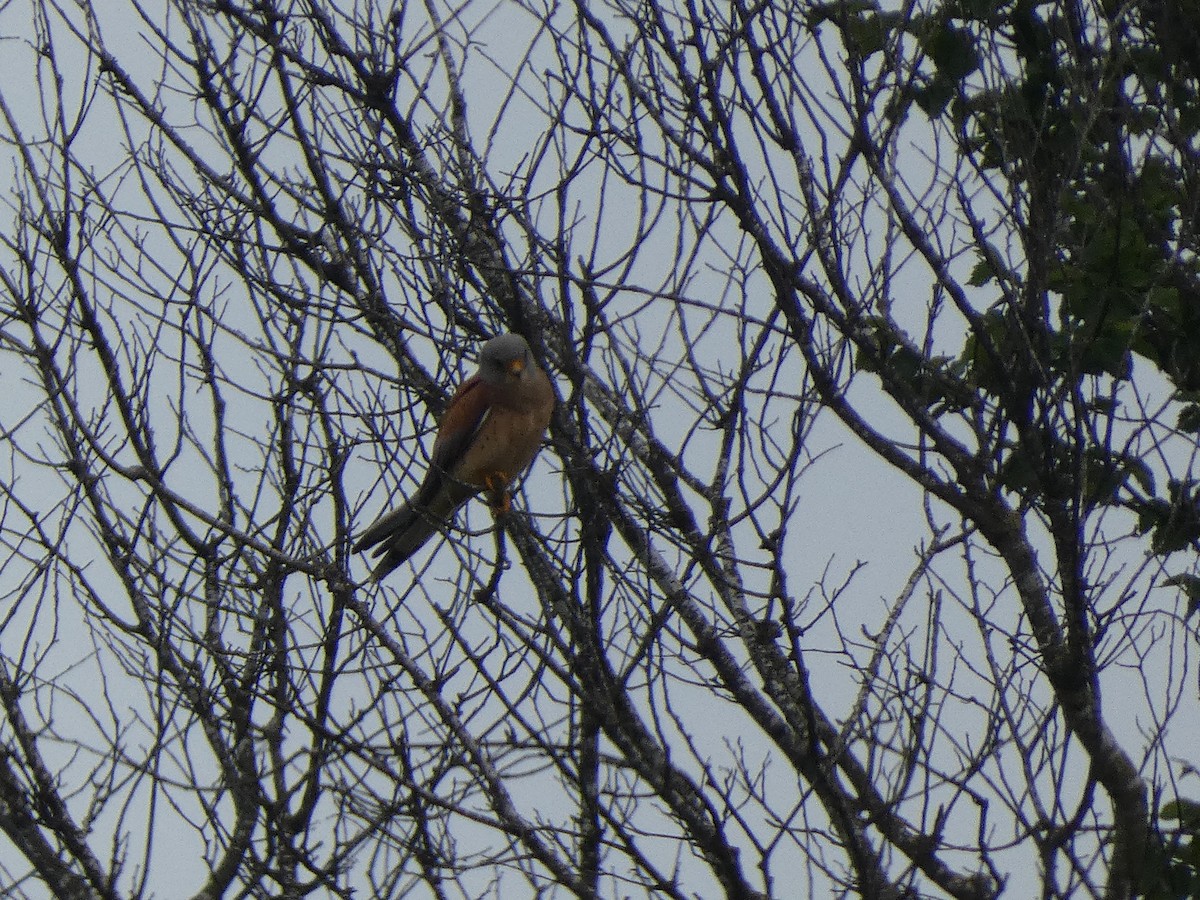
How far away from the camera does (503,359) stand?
5.29 metres

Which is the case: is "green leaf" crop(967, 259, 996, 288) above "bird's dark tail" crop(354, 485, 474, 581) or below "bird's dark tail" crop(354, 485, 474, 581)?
above

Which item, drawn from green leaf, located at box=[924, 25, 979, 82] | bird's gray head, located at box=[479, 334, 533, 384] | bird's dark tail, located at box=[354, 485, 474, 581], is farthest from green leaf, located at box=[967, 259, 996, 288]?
bird's dark tail, located at box=[354, 485, 474, 581]

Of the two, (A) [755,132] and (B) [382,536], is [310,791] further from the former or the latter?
(A) [755,132]

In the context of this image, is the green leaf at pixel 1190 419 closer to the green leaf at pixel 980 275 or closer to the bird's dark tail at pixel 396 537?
the green leaf at pixel 980 275

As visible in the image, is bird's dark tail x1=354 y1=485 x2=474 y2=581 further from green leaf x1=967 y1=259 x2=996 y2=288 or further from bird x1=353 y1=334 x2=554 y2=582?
green leaf x1=967 y1=259 x2=996 y2=288

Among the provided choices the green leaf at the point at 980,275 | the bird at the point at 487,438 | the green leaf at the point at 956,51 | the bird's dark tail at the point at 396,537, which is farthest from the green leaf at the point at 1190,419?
the bird's dark tail at the point at 396,537

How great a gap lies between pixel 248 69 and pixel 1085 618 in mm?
3353

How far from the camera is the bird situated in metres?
5.25

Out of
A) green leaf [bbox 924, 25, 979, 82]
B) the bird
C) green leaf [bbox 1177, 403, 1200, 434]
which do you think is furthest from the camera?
the bird

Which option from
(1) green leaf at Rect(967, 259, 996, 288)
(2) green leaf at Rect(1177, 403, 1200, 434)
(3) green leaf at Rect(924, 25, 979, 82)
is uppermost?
(3) green leaf at Rect(924, 25, 979, 82)

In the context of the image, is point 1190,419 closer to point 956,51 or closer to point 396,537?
point 956,51

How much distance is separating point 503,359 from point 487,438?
466 mm

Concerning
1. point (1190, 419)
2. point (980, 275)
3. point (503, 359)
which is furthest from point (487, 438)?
point (1190, 419)

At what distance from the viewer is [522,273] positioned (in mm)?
4023
